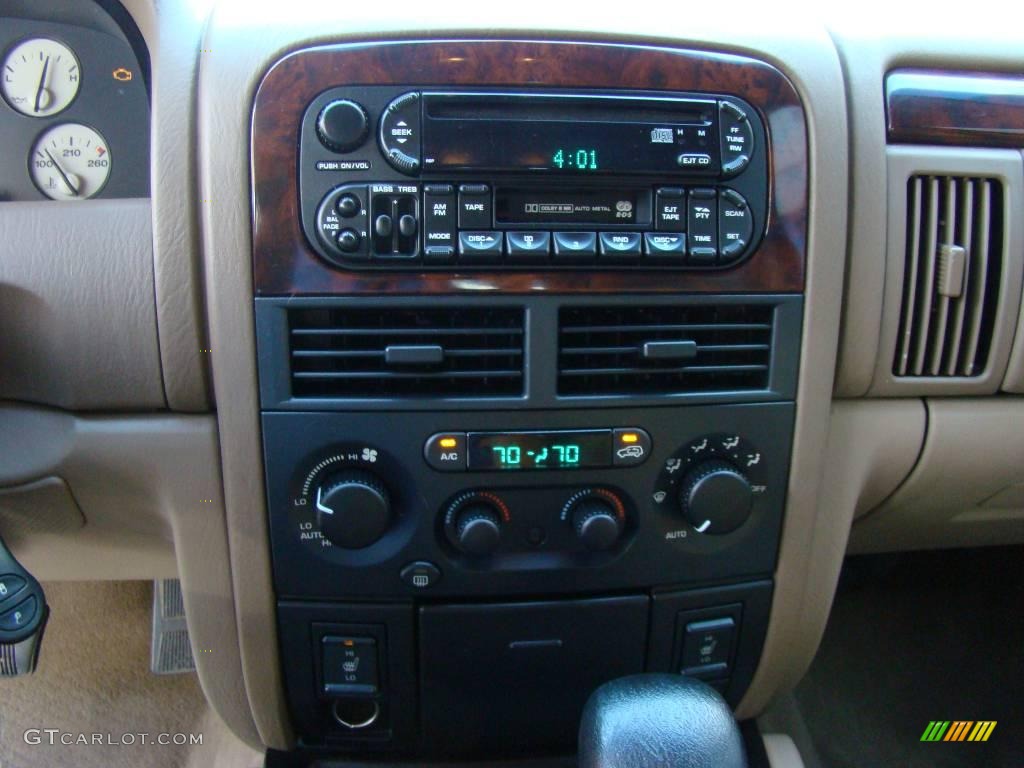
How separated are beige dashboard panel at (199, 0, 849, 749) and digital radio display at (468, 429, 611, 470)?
10.6 inches

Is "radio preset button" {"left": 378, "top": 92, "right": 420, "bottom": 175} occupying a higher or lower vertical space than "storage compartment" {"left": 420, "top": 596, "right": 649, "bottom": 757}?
higher

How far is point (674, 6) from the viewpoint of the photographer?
984mm

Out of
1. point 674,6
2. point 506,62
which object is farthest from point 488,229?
point 674,6

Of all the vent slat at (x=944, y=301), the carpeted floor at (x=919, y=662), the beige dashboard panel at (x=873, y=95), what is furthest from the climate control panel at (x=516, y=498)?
the carpeted floor at (x=919, y=662)

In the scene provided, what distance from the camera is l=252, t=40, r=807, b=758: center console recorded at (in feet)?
2.98

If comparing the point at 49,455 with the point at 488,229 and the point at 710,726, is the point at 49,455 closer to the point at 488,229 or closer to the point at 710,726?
the point at 488,229

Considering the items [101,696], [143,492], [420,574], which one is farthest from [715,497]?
[101,696]

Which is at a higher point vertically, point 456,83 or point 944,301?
point 456,83

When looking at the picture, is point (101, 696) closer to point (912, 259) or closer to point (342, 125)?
point (342, 125)

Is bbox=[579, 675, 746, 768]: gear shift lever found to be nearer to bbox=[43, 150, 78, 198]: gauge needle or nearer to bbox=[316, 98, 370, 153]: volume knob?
bbox=[316, 98, 370, 153]: volume knob

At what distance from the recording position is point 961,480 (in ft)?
4.03

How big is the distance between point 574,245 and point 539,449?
25 cm

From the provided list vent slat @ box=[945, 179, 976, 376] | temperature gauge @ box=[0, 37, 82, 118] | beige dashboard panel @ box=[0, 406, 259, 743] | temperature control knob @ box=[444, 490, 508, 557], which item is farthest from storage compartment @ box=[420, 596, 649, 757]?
temperature gauge @ box=[0, 37, 82, 118]

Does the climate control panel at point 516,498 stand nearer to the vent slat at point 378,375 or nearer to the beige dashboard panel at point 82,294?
the vent slat at point 378,375
